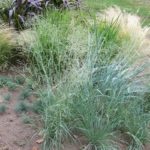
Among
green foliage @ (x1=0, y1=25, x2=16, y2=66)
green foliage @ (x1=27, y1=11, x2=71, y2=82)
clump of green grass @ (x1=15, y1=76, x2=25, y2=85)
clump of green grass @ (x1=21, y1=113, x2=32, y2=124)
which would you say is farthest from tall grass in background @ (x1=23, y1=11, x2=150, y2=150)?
green foliage @ (x1=0, y1=25, x2=16, y2=66)

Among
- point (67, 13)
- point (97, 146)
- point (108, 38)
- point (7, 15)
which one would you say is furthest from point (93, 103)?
point (7, 15)

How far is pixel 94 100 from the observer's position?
13.3 feet

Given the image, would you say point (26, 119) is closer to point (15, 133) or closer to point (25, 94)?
point (15, 133)

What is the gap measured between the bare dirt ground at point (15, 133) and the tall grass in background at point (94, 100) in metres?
0.16

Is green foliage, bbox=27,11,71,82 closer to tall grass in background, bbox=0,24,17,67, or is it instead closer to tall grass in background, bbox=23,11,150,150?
tall grass in background, bbox=23,11,150,150

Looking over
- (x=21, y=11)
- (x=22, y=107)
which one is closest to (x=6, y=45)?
(x=21, y=11)

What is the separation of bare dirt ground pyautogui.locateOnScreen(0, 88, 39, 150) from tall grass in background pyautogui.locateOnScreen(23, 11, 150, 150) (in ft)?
0.53

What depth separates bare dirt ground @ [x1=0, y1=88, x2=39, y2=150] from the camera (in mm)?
4016

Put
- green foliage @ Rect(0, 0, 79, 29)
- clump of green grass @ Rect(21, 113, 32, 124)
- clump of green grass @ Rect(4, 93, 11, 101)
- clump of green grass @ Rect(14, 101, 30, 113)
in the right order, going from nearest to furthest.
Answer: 1. clump of green grass @ Rect(21, 113, 32, 124)
2. clump of green grass @ Rect(14, 101, 30, 113)
3. clump of green grass @ Rect(4, 93, 11, 101)
4. green foliage @ Rect(0, 0, 79, 29)

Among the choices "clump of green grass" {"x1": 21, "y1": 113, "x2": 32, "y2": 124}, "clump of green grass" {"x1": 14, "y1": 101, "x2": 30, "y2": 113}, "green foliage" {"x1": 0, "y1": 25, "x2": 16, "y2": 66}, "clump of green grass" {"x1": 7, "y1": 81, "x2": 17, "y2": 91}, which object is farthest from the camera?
"green foliage" {"x1": 0, "y1": 25, "x2": 16, "y2": 66}

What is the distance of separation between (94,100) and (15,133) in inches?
30.4

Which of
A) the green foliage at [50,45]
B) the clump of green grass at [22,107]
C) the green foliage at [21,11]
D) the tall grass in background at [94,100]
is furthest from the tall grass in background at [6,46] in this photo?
the clump of green grass at [22,107]

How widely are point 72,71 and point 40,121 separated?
545mm

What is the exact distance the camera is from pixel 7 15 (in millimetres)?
5859
